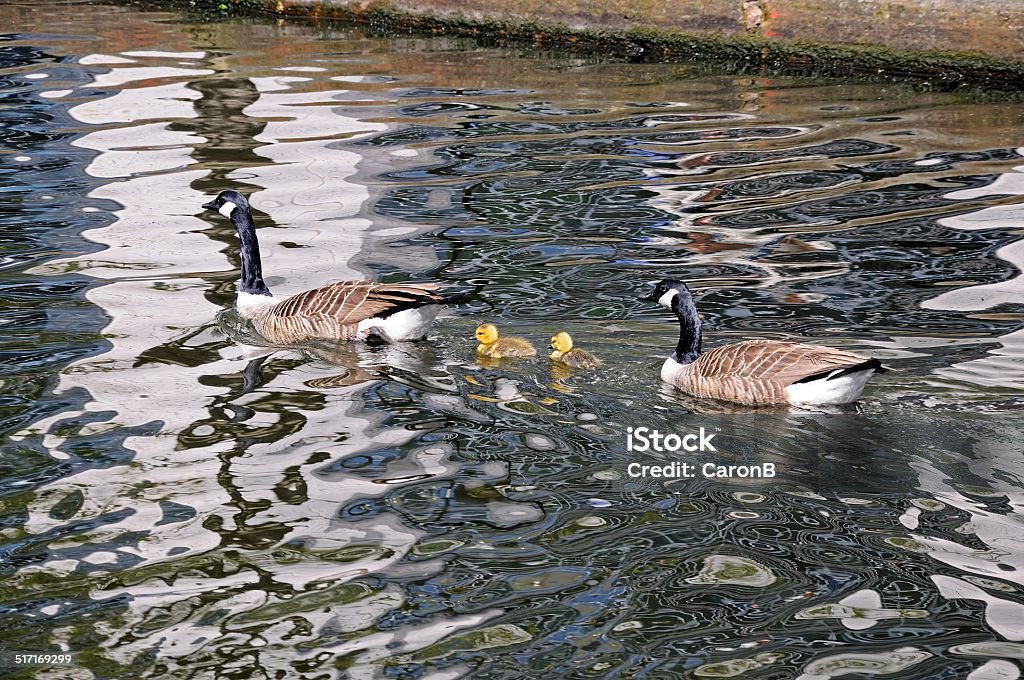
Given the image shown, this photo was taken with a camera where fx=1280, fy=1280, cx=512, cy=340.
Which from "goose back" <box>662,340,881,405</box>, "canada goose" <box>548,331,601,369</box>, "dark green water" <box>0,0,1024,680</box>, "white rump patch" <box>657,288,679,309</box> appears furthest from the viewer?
"white rump patch" <box>657,288,679,309</box>

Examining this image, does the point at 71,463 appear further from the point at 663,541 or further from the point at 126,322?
the point at 663,541

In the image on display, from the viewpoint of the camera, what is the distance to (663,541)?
19.3ft

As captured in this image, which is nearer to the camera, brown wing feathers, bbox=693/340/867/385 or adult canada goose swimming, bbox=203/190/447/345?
brown wing feathers, bbox=693/340/867/385

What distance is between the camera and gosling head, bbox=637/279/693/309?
8.10 m

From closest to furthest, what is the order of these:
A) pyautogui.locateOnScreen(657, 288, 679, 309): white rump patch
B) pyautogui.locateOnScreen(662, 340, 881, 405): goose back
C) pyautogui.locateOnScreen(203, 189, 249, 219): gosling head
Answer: pyautogui.locateOnScreen(662, 340, 881, 405): goose back
pyautogui.locateOnScreen(657, 288, 679, 309): white rump patch
pyautogui.locateOnScreen(203, 189, 249, 219): gosling head

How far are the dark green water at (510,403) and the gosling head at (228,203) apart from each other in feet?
1.97

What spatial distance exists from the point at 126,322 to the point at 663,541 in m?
4.70

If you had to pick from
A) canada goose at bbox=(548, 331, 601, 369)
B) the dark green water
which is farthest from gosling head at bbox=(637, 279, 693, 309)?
canada goose at bbox=(548, 331, 601, 369)

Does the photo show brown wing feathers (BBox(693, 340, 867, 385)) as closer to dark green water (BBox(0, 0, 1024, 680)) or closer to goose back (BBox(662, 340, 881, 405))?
goose back (BBox(662, 340, 881, 405))

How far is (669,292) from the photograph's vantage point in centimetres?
819

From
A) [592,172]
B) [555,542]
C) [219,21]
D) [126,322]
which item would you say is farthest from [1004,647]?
[219,21]

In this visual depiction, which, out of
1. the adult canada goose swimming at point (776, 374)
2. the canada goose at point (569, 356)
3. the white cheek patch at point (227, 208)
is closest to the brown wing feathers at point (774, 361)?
the adult canada goose swimming at point (776, 374)

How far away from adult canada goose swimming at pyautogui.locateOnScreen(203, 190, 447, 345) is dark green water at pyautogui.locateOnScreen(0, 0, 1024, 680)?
0.19 meters

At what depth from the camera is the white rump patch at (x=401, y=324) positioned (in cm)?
849
